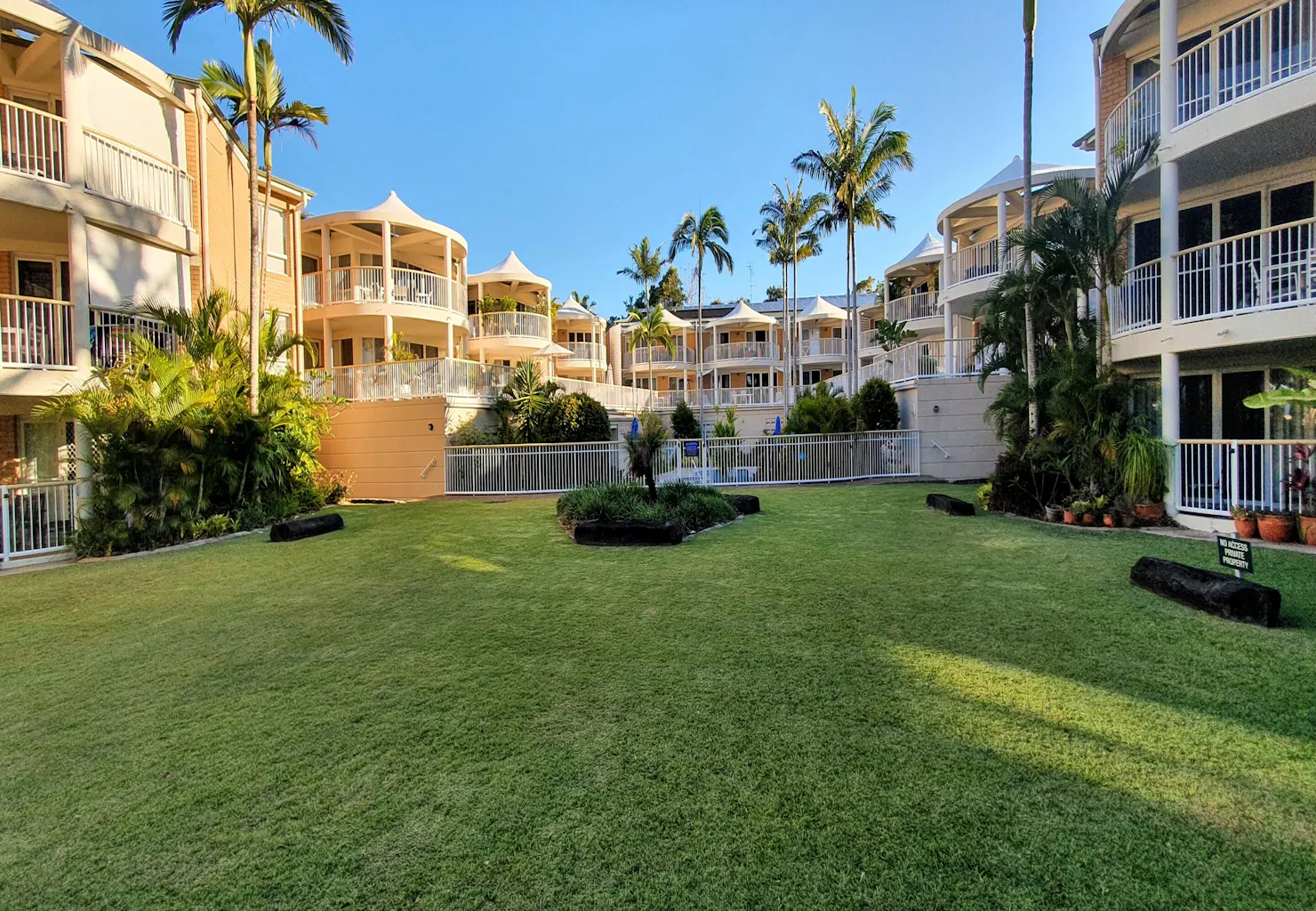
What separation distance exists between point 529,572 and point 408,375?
12.6m

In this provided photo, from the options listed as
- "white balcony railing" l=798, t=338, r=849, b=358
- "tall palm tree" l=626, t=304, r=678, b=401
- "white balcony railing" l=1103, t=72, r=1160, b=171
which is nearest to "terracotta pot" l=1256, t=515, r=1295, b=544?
"white balcony railing" l=1103, t=72, r=1160, b=171

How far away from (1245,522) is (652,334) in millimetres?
31057

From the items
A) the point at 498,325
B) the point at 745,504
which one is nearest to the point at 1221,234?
the point at 745,504

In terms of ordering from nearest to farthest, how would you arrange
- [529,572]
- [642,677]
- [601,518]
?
[642,677] → [529,572] → [601,518]

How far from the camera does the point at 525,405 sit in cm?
1905

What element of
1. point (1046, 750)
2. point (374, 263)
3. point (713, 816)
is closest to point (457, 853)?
point (713, 816)

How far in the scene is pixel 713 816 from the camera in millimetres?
2746

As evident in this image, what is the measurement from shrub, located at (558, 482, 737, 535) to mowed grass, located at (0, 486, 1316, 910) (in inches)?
142

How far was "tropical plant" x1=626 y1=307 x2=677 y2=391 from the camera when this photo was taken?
3684 cm

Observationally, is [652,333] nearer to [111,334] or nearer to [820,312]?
[820,312]

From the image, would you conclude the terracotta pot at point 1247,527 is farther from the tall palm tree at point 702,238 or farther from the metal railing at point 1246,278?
the tall palm tree at point 702,238

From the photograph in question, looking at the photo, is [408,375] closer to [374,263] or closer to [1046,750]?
[374,263]

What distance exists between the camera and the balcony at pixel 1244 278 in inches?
336

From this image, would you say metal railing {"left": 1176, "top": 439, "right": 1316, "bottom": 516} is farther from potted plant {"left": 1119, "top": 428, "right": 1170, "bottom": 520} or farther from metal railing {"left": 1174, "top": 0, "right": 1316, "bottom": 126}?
metal railing {"left": 1174, "top": 0, "right": 1316, "bottom": 126}
